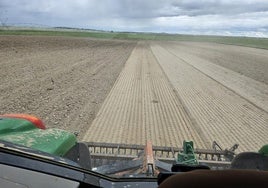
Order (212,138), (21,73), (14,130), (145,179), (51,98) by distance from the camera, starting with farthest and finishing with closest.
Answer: (21,73) → (51,98) → (212,138) → (14,130) → (145,179)

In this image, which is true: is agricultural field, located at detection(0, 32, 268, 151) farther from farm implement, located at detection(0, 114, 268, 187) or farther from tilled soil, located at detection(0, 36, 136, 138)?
farm implement, located at detection(0, 114, 268, 187)

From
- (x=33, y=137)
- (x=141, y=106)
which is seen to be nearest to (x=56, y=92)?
(x=141, y=106)

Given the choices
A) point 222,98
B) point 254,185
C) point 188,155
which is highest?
point 254,185

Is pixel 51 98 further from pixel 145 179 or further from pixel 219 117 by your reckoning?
pixel 145 179

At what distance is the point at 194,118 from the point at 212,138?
5.45ft

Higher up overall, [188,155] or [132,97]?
[188,155]

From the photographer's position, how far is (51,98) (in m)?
10.7

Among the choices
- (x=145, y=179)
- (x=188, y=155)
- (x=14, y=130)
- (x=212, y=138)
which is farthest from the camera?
(x=212, y=138)

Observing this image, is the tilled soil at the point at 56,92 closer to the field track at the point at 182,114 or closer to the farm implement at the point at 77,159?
the field track at the point at 182,114

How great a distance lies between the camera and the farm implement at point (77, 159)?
1329 millimetres

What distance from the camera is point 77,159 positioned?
9.38 feet

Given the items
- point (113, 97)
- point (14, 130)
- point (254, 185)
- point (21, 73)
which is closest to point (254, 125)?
point (113, 97)

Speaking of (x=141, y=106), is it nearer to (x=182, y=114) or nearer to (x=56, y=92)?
(x=182, y=114)

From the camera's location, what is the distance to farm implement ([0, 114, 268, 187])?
52.3 inches
